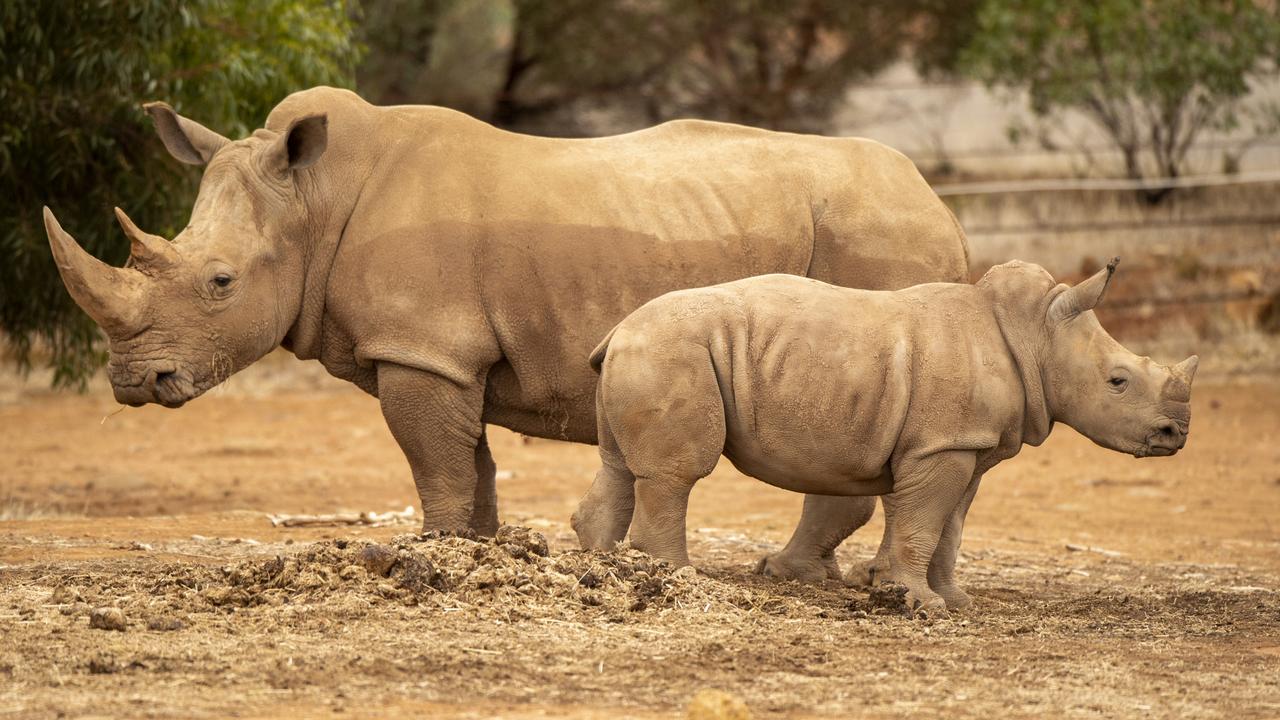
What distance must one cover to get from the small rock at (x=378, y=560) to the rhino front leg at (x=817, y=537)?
81.7 inches

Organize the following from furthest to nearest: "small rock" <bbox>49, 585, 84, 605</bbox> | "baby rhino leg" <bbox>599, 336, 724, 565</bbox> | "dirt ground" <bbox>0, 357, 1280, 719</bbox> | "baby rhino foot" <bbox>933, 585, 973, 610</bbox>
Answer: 1. "baby rhino foot" <bbox>933, 585, 973, 610</bbox>
2. "baby rhino leg" <bbox>599, 336, 724, 565</bbox>
3. "small rock" <bbox>49, 585, 84, 605</bbox>
4. "dirt ground" <bbox>0, 357, 1280, 719</bbox>

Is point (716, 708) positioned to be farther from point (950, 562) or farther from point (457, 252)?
point (457, 252)

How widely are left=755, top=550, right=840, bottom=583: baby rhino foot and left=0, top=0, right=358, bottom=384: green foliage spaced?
14.1ft

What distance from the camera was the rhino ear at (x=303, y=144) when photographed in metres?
7.64

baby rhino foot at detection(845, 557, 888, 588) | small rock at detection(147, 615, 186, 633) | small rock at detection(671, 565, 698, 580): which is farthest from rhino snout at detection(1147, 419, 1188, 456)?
small rock at detection(147, 615, 186, 633)

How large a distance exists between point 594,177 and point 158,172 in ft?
13.6

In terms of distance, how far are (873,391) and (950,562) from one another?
99 cm

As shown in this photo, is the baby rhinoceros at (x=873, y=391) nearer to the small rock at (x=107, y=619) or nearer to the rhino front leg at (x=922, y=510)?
the rhino front leg at (x=922, y=510)

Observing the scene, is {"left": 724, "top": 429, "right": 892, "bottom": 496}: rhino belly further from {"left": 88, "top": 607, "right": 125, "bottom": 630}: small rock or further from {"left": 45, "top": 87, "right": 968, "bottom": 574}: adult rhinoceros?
{"left": 88, "top": 607, "right": 125, "bottom": 630}: small rock

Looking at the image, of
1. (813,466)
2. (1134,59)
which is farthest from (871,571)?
(1134,59)

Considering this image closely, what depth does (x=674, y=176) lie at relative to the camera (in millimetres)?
8008

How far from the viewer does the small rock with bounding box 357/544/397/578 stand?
6812 mm

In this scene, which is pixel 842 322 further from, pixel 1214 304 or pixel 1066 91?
pixel 1066 91

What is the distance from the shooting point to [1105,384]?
713cm
